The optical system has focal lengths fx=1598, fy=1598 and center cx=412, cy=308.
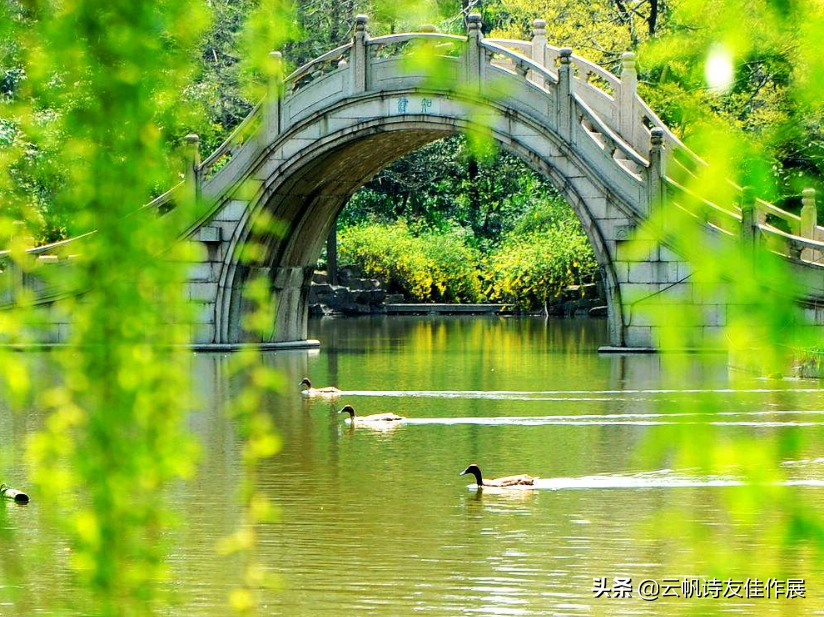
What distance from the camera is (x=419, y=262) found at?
41.9 meters

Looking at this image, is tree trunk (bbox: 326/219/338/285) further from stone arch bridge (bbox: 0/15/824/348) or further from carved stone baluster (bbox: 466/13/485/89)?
carved stone baluster (bbox: 466/13/485/89)

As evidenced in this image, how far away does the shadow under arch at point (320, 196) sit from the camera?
23.3 metres

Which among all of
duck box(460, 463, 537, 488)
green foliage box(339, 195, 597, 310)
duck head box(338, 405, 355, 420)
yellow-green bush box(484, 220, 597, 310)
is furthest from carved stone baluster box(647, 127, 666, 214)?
green foliage box(339, 195, 597, 310)

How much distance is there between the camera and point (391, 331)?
3319cm

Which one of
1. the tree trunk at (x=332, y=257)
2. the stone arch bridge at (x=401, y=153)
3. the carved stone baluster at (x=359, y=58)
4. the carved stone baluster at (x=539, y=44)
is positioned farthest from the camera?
the tree trunk at (x=332, y=257)

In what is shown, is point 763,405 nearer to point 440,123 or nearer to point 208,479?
point 208,479

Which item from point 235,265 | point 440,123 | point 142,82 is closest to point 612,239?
point 440,123

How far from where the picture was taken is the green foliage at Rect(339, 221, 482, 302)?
42062mm

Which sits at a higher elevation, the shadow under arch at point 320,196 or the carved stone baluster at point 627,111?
the carved stone baluster at point 627,111

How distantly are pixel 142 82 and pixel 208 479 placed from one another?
925cm

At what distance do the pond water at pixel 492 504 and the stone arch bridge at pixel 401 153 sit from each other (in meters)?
3.26

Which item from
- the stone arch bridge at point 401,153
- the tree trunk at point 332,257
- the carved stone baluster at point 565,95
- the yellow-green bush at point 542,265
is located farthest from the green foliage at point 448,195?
the carved stone baluster at point 565,95

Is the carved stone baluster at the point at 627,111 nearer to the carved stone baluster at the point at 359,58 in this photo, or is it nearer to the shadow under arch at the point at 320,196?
the shadow under arch at the point at 320,196

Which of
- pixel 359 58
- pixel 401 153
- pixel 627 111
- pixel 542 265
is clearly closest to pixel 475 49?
pixel 359 58
